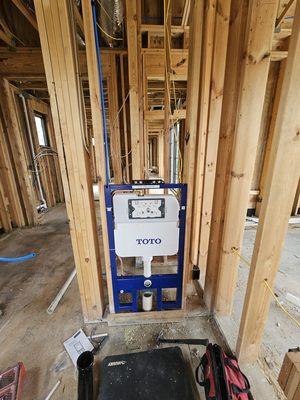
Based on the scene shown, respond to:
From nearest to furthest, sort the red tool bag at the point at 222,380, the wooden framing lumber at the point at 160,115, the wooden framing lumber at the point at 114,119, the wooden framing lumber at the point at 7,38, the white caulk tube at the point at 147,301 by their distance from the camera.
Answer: the red tool bag at the point at 222,380 → the white caulk tube at the point at 147,301 → the wooden framing lumber at the point at 7,38 → the wooden framing lumber at the point at 114,119 → the wooden framing lumber at the point at 160,115

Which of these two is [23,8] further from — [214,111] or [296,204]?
[296,204]

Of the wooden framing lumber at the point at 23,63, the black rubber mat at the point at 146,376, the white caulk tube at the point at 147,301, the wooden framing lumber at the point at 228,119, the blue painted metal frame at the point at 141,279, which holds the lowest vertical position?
the black rubber mat at the point at 146,376

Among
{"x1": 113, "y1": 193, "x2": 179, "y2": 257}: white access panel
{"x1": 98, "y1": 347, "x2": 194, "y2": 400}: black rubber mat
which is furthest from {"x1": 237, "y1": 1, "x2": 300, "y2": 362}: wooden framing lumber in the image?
{"x1": 113, "y1": 193, "x2": 179, "y2": 257}: white access panel

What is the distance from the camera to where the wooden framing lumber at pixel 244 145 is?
0.90m

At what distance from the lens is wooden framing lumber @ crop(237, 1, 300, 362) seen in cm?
70

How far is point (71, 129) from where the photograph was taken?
107 centimetres

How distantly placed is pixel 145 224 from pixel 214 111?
3.08ft

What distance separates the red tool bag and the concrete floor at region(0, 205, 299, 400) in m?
0.14

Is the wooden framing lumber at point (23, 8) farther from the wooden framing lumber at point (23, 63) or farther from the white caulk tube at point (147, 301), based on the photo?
the white caulk tube at point (147, 301)

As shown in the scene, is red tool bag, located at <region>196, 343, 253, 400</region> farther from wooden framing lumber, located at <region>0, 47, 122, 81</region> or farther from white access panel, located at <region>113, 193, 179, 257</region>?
wooden framing lumber, located at <region>0, 47, 122, 81</region>

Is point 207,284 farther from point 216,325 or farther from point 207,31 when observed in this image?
point 207,31

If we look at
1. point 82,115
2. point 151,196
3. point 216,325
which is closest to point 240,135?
point 151,196

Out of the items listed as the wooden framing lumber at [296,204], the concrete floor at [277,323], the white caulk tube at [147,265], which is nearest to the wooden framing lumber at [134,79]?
the white caulk tube at [147,265]

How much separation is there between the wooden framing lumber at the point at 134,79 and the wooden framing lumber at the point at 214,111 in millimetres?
672
